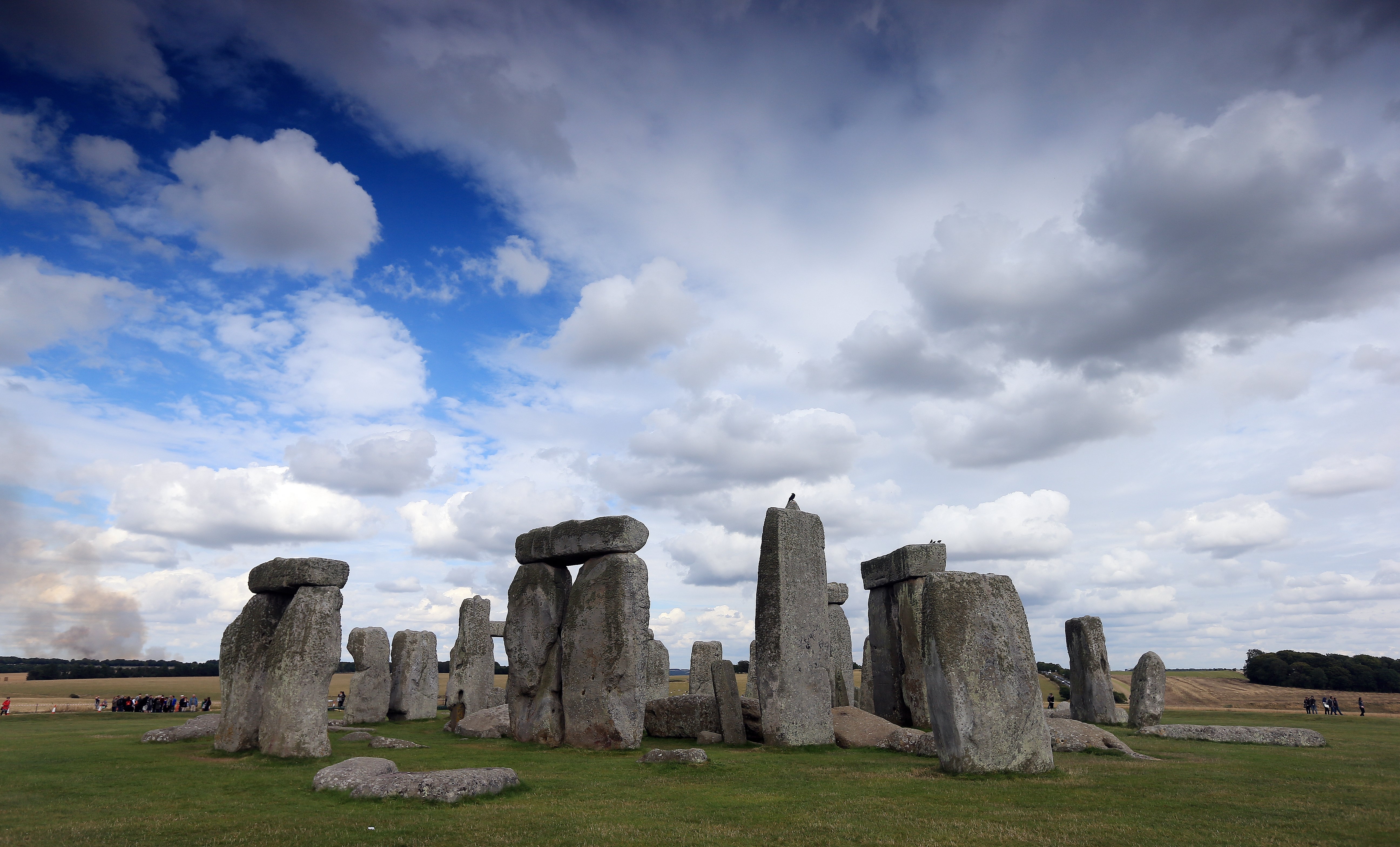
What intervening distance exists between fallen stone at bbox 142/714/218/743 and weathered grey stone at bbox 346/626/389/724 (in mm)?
6581

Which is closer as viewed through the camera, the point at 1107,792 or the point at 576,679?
the point at 1107,792

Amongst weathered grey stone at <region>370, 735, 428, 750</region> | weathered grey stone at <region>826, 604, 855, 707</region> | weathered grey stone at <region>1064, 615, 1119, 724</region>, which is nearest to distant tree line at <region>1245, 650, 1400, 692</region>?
weathered grey stone at <region>1064, 615, 1119, 724</region>

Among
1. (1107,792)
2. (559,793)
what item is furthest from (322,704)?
(1107,792)

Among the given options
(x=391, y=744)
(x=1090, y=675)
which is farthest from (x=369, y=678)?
(x=1090, y=675)

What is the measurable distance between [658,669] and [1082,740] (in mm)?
16341

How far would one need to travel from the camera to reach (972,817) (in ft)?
24.3

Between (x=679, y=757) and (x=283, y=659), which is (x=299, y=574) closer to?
(x=283, y=659)

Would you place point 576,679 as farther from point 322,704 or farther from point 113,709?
point 113,709

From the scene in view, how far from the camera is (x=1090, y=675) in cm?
2144

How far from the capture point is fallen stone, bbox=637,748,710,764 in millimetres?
11852

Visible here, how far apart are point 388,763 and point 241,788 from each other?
2.02 meters

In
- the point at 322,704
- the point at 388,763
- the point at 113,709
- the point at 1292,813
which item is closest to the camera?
the point at 1292,813

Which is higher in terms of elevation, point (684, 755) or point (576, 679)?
point (576, 679)

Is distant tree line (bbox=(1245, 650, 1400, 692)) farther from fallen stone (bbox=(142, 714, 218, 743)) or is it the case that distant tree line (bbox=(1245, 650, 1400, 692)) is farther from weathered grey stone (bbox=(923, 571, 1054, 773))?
fallen stone (bbox=(142, 714, 218, 743))
